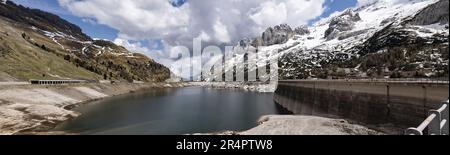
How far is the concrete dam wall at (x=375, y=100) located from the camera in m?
39.9

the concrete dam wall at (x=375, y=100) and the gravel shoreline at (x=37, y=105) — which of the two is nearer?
the concrete dam wall at (x=375, y=100)

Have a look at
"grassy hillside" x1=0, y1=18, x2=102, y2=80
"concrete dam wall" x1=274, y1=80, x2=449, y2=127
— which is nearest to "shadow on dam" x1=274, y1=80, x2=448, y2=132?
"concrete dam wall" x1=274, y1=80, x2=449, y2=127

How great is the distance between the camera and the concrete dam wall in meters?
39.9

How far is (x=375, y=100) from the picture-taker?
5294cm

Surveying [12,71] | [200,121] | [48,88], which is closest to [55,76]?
[12,71]

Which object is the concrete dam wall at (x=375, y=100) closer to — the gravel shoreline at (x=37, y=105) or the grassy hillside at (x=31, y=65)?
the gravel shoreline at (x=37, y=105)

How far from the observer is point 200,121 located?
71.0m

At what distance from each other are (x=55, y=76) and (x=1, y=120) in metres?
94.2

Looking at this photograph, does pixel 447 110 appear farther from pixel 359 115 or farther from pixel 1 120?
pixel 1 120

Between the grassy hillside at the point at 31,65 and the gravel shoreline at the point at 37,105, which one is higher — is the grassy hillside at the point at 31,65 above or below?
above

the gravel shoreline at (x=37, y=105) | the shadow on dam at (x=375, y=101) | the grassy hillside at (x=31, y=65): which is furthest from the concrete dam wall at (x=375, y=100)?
the grassy hillside at (x=31, y=65)

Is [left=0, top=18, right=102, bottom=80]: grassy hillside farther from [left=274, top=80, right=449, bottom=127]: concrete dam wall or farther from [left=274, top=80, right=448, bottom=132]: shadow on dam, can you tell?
[left=274, top=80, right=448, bottom=132]: shadow on dam

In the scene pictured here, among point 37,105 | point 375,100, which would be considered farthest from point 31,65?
point 375,100

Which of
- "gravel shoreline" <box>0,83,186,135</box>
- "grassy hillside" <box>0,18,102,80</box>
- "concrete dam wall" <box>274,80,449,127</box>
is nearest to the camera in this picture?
"concrete dam wall" <box>274,80,449,127</box>
